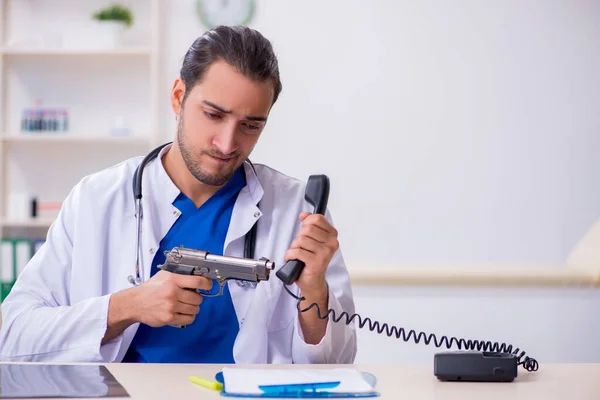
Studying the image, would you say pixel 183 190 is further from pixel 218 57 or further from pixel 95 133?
pixel 95 133

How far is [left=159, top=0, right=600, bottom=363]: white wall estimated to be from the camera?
4254 mm

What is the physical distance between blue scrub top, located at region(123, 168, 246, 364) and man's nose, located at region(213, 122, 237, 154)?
183mm

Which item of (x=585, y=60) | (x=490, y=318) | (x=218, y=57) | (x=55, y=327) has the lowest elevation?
(x=490, y=318)

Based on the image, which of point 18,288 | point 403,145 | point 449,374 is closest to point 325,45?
point 403,145

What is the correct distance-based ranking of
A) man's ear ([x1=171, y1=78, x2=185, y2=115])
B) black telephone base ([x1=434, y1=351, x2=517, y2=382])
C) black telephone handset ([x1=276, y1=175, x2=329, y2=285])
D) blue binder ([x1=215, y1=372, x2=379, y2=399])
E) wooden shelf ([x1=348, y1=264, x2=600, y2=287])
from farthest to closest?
wooden shelf ([x1=348, y1=264, x2=600, y2=287]), man's ear ([x1=171, y1=78, x2=185, y2=115]), black telephone handset ([x1=276, y1=175, x2=329, y2=285]), black telephone base ([x1=434, y1=351, x2=517, y2=382]), blue binder ([x1=215, y1=372, x2=379, y2=399])

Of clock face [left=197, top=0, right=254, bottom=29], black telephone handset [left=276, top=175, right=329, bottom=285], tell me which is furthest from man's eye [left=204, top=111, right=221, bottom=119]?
clock face [left=197, top=0, right=254, bottom=29]

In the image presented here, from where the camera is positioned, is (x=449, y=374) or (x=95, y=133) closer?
(x=449, y=374)

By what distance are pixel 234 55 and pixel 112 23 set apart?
2499mm

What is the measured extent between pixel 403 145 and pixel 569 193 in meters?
0.90

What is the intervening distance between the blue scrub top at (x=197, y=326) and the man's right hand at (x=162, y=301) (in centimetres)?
17

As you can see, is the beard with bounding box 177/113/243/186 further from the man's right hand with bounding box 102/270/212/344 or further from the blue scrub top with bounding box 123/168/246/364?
the man's right hand with bounding box 102/270/212/344

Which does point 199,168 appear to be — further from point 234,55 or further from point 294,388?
point 294,388

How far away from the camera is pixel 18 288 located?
186cm

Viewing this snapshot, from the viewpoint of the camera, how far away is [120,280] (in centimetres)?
191
